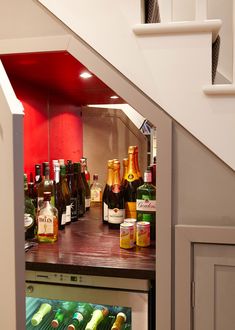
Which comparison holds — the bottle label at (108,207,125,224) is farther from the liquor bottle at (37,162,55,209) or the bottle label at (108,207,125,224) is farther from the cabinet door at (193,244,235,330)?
the cabinet door at (193,244,235,330)

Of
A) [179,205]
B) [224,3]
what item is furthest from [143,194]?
[224,3]

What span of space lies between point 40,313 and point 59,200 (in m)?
0.50

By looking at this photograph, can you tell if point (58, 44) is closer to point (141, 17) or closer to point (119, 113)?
point (141, 17)

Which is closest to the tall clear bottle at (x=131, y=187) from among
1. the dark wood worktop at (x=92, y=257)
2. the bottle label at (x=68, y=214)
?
the dark wood worktop at (x=92, y=257)

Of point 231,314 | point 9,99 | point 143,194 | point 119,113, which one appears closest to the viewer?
point 9,99

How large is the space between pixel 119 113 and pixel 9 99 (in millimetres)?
1719

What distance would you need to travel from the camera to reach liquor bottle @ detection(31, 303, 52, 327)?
1337 millimetres

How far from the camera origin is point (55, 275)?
1198mm

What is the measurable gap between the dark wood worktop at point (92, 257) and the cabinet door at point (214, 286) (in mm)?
146

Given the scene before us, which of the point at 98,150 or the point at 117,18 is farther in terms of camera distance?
the point at 98,150

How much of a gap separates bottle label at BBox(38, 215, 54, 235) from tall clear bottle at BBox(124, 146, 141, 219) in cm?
37

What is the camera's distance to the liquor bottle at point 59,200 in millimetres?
1622

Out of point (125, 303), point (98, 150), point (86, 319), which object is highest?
point (98, 150)

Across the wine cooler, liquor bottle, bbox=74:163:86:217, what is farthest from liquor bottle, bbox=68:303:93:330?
liquor bottle, bbox=74:163:86:217
